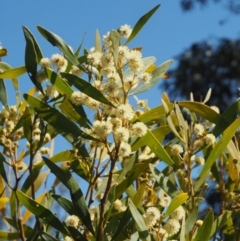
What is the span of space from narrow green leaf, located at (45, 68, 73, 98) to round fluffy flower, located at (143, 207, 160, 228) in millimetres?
215

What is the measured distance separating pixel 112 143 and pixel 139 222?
0.51 feet

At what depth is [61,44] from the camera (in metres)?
1.05

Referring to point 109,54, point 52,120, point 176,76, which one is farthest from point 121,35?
point 176,76

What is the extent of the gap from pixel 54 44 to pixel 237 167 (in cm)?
39

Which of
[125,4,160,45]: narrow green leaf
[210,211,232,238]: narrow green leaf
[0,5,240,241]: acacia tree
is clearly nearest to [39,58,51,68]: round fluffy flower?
[0,5,240,241]: acacia tree

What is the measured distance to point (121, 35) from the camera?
1.10m

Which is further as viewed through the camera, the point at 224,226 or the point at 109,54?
the point at 224,226

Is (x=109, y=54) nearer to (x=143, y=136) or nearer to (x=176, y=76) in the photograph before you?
(x=143, y=136)

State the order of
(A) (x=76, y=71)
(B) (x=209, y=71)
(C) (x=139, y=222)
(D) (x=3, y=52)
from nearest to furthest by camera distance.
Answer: (C) (x=139, y=222) < (A) (x=76, y=71) < (D) (x=3, y=52) < (B) (x=209, y=71)

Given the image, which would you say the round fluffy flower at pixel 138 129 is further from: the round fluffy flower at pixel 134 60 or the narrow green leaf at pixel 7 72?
the narrow green leaf at pixel 7 72

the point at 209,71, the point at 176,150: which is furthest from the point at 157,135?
the point at 209,71

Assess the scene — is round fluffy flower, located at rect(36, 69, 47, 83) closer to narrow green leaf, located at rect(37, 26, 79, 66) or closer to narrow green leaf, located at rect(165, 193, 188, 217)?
narrow green leaf, located at rect(37, 26, 79, 66)

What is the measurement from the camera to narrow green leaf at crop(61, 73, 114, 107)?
3.33ft

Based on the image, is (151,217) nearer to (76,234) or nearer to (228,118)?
(76,234)
